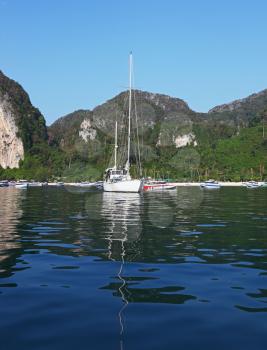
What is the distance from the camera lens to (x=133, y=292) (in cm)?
1281

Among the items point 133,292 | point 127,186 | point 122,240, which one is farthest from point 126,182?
point 133,292

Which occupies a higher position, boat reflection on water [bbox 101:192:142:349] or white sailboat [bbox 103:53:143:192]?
white sailboat [bbox 103:53:143:192]

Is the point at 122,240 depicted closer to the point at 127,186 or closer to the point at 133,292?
the point at 133,292

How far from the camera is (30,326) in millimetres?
9922

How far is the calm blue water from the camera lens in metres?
9.32

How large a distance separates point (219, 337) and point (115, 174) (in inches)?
3522

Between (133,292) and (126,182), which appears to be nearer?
(133,292)

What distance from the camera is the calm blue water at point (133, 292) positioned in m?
9.32

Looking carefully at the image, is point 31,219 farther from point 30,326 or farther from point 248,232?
point 30,326

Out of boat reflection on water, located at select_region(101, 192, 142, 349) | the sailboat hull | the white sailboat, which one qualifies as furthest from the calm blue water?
the white sailboat

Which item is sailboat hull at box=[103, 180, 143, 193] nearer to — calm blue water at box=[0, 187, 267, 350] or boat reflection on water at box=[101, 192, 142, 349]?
boat reflection on water at box=[101, 192, 142, 349]

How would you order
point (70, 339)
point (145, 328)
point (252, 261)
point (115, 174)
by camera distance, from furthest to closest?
point (115, 174) < point (252, 261) < point (145, 328) < point (70, 339)

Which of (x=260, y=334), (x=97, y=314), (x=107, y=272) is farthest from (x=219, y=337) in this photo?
(x=107, y=272)

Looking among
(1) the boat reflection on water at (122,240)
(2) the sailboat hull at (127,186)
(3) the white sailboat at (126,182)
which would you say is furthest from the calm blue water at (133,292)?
(3) the white sailboat at (126,182)
